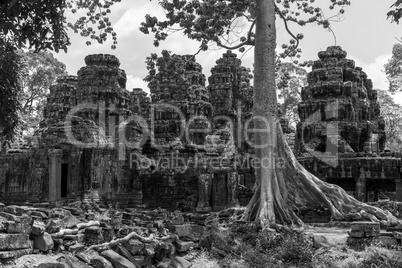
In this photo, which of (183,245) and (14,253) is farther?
(183,245)

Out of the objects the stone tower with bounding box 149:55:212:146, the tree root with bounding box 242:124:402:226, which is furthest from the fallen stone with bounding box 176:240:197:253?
the stone tower with bounding box 149:55:212:146

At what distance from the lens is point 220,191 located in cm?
1709

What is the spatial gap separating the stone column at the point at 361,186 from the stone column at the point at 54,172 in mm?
11017

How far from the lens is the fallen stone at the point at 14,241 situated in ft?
20.5

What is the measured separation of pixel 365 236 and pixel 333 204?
2.97m

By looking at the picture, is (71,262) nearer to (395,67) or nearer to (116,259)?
(116,259)

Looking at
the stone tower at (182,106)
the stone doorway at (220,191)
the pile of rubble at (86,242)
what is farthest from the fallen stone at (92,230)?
the stone tower at (182,106)

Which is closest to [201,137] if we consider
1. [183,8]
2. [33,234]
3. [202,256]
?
[183,8]

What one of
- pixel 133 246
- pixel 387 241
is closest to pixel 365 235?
pixel 387 241

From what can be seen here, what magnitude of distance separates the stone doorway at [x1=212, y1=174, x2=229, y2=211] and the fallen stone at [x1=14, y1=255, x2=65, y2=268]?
1083 centimetres

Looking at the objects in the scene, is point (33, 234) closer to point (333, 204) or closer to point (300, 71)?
point (333, 204)

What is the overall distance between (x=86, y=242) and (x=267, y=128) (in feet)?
17.1

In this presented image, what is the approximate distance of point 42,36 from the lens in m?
7.77

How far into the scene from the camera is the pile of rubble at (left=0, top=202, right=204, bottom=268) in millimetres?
6473
